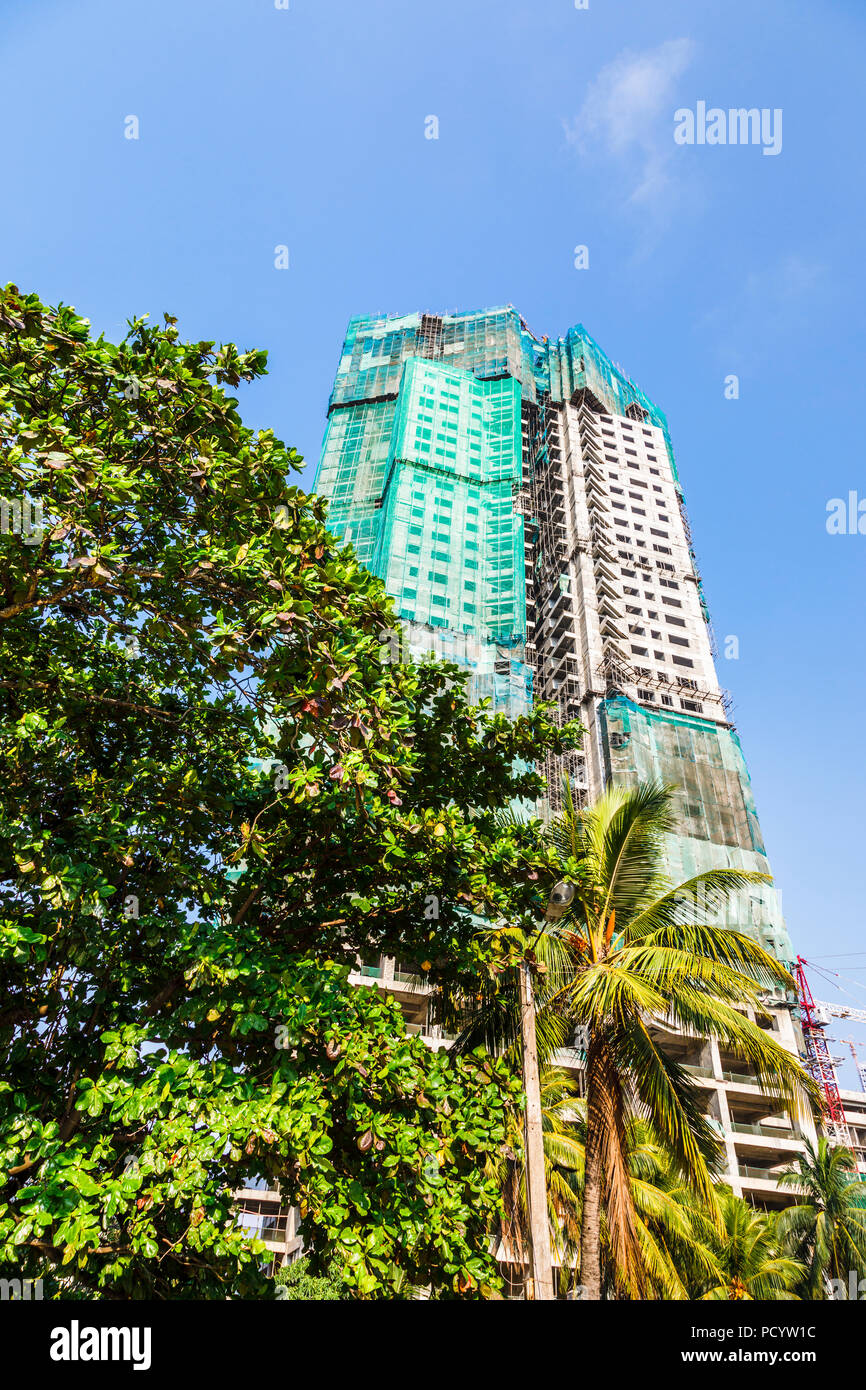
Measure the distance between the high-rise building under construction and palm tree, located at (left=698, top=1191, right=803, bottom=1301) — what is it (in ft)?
54.5

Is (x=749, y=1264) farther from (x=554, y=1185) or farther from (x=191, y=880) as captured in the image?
(x=191, y=880)

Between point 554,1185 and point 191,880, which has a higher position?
point 191,880

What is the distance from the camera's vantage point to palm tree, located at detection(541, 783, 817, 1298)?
10672 mm

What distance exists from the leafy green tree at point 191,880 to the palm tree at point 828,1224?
24304 mm

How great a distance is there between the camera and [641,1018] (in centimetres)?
1167

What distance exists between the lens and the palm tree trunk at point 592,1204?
10625mm

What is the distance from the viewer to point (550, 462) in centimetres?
7731

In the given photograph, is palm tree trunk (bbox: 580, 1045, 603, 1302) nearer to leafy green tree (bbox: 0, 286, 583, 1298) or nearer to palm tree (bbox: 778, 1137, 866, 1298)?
leafy green tree (bbox: 0, 286, 583, 1298)

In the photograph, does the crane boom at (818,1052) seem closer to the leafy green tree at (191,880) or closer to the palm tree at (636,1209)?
the palm tree at (636,1209)

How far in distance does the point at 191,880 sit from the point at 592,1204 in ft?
23.0

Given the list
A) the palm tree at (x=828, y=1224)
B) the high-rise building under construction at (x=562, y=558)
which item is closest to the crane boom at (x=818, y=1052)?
the high-rise building under construction at (x=562, y=558)

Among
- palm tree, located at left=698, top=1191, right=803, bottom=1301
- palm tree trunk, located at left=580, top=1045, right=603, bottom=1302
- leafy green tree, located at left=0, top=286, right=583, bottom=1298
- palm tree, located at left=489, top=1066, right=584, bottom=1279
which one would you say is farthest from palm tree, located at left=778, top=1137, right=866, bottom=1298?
leafy green tree, located at left=0, top=286, right=583, bottom=1298

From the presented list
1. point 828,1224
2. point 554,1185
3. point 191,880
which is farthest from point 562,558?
point 191,880
